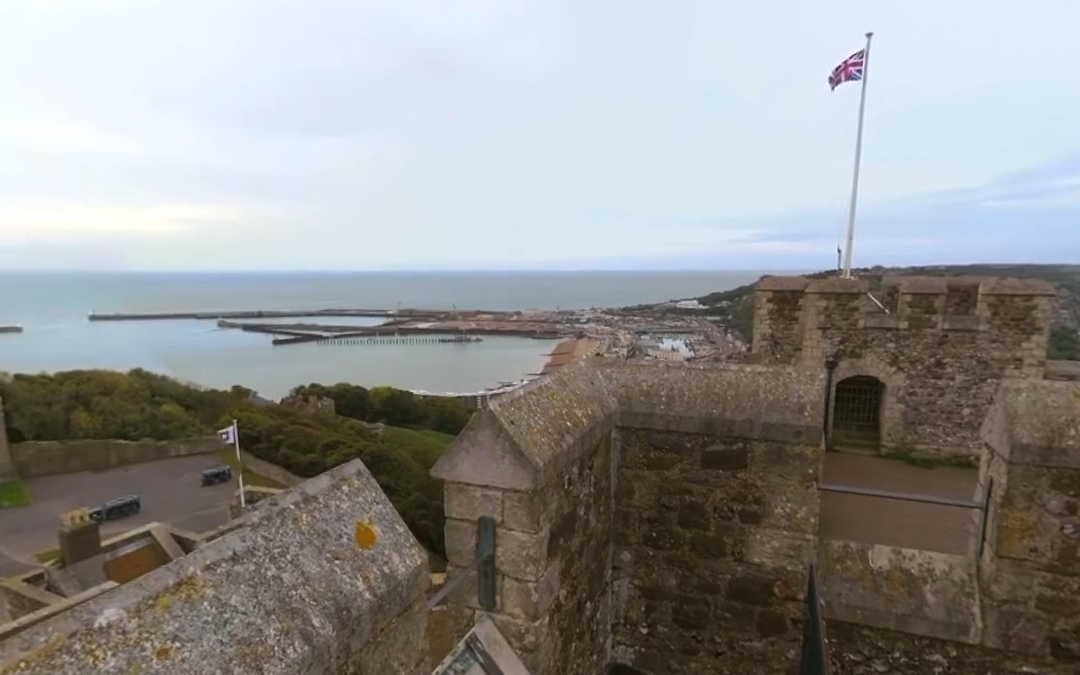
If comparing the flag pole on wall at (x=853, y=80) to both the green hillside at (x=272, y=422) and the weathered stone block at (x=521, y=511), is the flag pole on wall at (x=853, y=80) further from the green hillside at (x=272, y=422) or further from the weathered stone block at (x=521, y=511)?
the green hillside at (x=272, y=422)

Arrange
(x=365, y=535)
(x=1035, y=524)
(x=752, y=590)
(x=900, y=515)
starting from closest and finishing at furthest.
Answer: (x=365, y=535)
(x=1035, y=524)
(x=752, y=590)
(x=900, y=515)

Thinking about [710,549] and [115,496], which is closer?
[710,549]

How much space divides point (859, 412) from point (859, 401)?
132 mm

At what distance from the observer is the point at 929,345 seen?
22.3 feet

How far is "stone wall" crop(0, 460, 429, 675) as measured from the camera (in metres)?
1.21

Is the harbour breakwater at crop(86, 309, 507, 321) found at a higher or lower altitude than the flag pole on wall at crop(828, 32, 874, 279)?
lower

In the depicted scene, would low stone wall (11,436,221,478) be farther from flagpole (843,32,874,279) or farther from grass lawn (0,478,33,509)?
flagpole (843,32,874,279)

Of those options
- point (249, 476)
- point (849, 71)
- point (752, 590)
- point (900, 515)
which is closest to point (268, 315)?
point (249, 476)

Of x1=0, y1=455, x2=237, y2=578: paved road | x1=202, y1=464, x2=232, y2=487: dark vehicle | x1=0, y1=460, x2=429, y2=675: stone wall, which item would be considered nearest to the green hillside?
x1=202, y1=464, x2=232, y2=487: dark vehicle

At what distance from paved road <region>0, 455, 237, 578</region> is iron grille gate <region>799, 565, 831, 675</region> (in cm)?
2032

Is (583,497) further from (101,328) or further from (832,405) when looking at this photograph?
(101,328)

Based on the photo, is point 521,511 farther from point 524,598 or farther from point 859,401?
point 859,401

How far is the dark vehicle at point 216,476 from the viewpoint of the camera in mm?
24047

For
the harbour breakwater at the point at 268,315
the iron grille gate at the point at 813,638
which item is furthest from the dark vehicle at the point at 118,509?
the harbour breakwater at the point at 268,315
